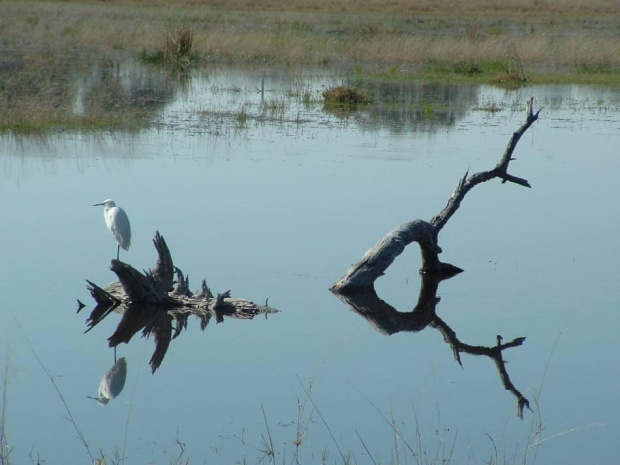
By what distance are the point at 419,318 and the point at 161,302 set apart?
188 cm

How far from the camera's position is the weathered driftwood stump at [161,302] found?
287 inches

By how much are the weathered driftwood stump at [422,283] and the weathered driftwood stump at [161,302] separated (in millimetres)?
805

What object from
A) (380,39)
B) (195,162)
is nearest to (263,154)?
(195,162)

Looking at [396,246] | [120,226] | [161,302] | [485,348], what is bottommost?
[485,348]

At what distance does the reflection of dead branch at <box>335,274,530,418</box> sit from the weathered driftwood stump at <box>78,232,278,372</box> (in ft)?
2.45

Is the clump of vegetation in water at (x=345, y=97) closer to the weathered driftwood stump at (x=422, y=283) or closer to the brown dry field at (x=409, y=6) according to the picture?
the weathered driftwood stump at (x=422, y=283)

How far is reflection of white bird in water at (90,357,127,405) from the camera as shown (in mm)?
5910

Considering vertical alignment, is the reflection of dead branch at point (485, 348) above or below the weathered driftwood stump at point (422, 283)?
below

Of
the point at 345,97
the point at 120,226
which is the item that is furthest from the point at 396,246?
the point at 345,97

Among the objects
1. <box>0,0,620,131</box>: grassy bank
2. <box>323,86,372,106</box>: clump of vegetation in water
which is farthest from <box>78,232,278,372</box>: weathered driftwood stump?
<box>323,86,372,106</box>: clump of vegetation in water

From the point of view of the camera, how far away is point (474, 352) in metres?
7.05

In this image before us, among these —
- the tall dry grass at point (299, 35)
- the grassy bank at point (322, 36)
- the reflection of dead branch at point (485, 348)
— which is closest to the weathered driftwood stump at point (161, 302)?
the reflection of dead branch at point (485, 348)

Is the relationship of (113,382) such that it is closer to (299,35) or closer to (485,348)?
(485,348)

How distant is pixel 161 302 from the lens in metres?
7.50
